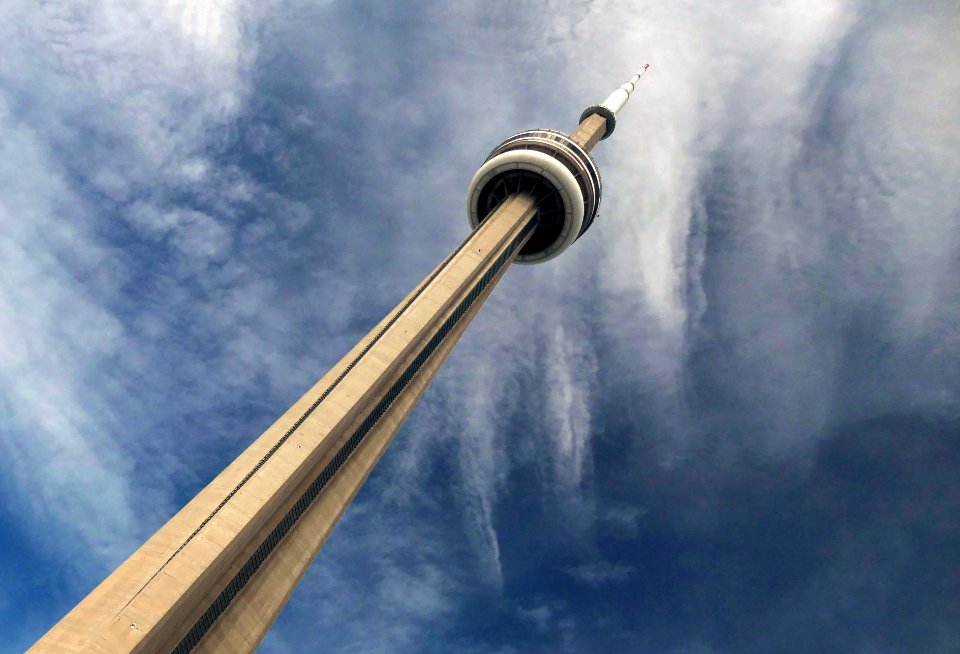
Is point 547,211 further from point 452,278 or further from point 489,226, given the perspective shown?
point 452,278

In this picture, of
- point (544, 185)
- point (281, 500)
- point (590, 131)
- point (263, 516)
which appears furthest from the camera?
point (590, 131)

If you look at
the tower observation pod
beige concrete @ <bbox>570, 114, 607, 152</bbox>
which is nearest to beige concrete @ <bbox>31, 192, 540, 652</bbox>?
the tower observation pod

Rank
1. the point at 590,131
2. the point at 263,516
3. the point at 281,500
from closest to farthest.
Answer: the point at 263,516, the point at 281,500, the point at 590,131

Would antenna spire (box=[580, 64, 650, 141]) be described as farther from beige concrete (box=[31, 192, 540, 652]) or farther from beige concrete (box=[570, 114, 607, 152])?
beige concrete (box=[31, 192, 540, 652])

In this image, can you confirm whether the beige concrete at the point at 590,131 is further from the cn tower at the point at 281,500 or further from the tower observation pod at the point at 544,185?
the cn tower at the point at 281,500

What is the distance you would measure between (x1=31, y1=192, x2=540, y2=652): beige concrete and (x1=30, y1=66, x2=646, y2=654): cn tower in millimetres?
61

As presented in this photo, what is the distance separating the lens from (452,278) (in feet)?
163

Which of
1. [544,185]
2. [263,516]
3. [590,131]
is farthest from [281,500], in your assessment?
[590,131]

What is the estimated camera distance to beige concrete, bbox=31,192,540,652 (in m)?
24.6

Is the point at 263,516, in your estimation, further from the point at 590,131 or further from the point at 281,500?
the point at 590,131

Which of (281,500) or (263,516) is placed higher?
(281,500)

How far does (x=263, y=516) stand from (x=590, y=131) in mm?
70332

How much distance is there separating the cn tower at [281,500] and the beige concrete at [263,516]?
0.20 ft

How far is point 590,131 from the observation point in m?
81.8
